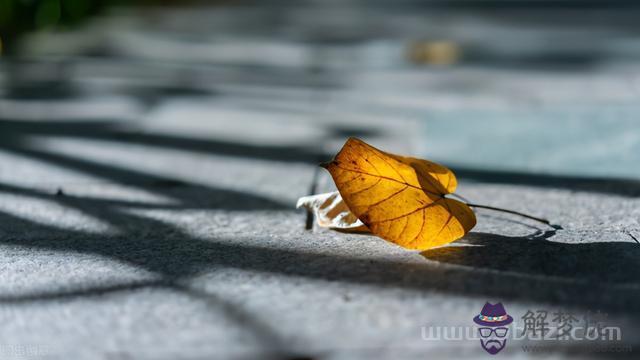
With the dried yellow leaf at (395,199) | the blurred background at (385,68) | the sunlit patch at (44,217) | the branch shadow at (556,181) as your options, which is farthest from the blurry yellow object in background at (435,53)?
the dried yellow leaf at (395,199)

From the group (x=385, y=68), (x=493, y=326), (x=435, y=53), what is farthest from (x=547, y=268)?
(x=435, y=53)

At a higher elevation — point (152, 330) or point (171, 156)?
point (171, 156)

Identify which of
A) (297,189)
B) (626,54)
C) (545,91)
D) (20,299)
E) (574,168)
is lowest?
(20,299)

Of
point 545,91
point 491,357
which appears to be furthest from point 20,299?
point 545,91

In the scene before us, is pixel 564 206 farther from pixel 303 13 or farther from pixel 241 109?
pixel 303 13

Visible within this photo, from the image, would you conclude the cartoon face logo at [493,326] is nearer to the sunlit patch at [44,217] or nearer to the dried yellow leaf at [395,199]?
the dried yellow leaf at [395,199]

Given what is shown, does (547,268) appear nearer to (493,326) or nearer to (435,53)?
(493,326)
